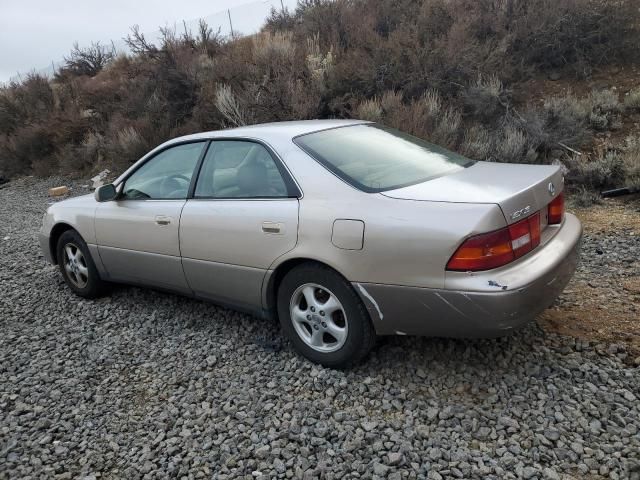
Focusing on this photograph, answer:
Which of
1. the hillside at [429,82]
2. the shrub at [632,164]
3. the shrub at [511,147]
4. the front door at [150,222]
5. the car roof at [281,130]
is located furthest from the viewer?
the hillside at [429,82]

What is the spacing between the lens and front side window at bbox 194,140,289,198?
335 cm

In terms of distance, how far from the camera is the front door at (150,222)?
3.86 meters

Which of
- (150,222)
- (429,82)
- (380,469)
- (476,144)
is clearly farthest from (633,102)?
(380,469)

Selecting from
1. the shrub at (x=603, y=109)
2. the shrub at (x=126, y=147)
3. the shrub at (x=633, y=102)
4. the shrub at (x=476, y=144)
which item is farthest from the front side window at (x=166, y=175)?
the shrub at (x=126, y=147)

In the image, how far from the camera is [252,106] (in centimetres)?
1009

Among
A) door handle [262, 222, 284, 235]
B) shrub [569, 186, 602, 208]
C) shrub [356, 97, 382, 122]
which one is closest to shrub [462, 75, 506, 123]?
shrub [356, 97, 382, 122]

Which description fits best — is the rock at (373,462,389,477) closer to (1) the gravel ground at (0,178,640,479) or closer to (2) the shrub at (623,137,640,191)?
(1) the gravel ground at (0,178,640,479)

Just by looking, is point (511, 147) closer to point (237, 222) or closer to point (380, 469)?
point (237, 222)

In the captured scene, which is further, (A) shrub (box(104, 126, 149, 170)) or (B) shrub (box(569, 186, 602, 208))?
(A) shrub (box(104, 126, 149, 170))

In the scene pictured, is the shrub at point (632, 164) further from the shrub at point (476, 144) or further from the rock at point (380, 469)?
the rock at point (380, 469)

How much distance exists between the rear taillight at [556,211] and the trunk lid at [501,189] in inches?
2.2

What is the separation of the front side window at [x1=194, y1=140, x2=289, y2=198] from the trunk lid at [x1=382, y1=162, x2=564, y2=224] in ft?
2.75

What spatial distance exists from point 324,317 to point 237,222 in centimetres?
84

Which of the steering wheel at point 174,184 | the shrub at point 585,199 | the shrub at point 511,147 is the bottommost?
the shrub at point 585,199
